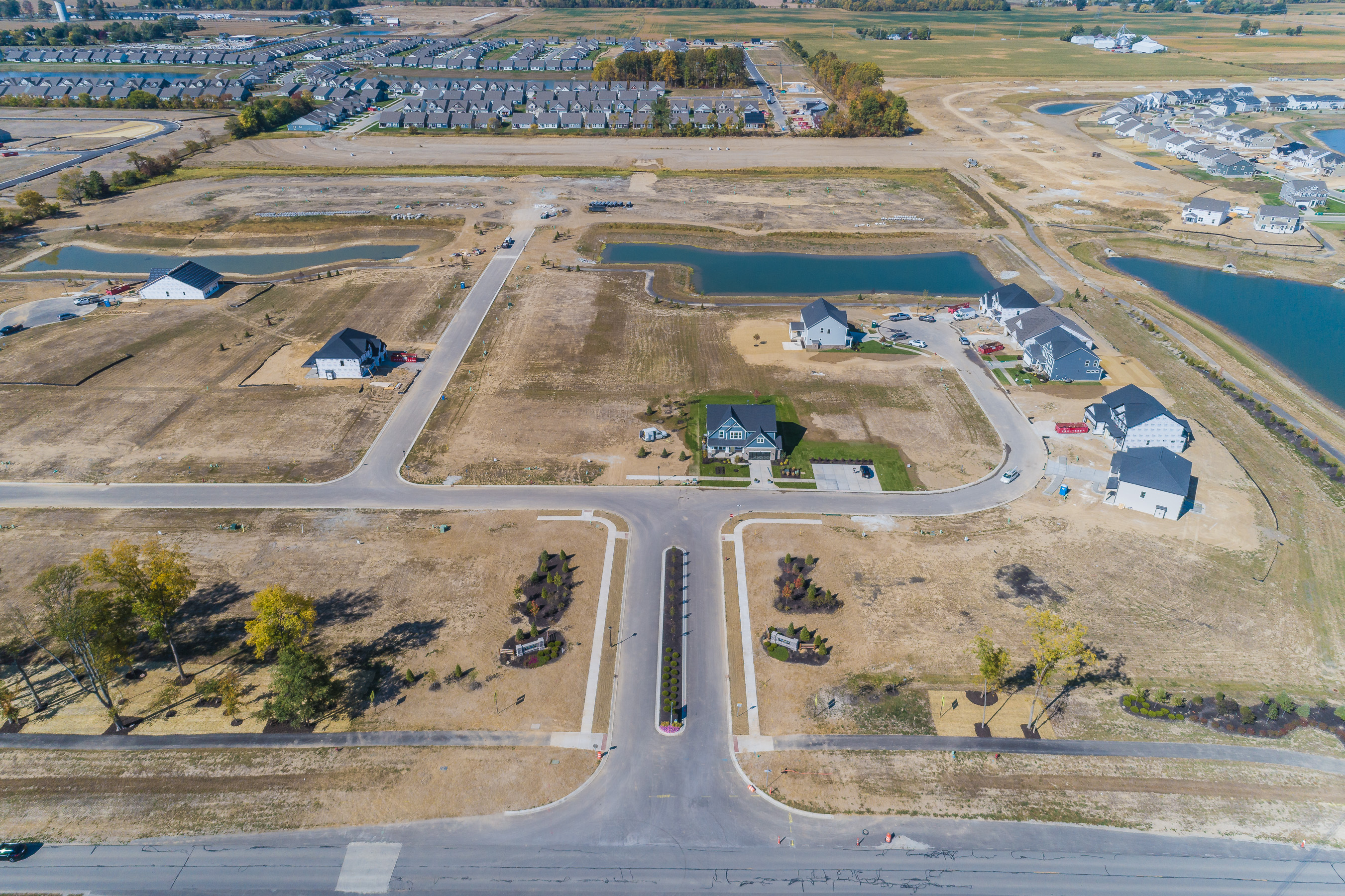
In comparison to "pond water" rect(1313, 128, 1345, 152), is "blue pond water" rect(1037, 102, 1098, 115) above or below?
above

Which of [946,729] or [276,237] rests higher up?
[276,237]

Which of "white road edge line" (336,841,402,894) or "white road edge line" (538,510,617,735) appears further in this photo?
"white road edge line" (538,510,617,735)

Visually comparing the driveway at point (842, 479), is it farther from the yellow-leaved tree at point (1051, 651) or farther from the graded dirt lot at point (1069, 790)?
the graded dirt lot at point (1069, 790)

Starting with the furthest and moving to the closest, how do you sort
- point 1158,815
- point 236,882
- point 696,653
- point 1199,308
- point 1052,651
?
point 1199,308 < point 696,653 < point 1052,651 < point 1158,815 < point 236,882

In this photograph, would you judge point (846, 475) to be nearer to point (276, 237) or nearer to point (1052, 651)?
point (1052, 651)

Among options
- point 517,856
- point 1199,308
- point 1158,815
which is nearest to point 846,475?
point 1158,815

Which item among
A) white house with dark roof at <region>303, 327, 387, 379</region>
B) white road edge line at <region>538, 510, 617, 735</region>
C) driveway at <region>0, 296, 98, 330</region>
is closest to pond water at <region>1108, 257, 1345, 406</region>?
white road edge line at <region>538, 510, 617, 735</region>

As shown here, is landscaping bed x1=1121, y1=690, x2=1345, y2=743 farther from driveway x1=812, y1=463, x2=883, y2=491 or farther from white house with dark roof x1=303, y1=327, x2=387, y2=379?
white house with dark roof x1=303, y1=327, x2=387, y2=379
